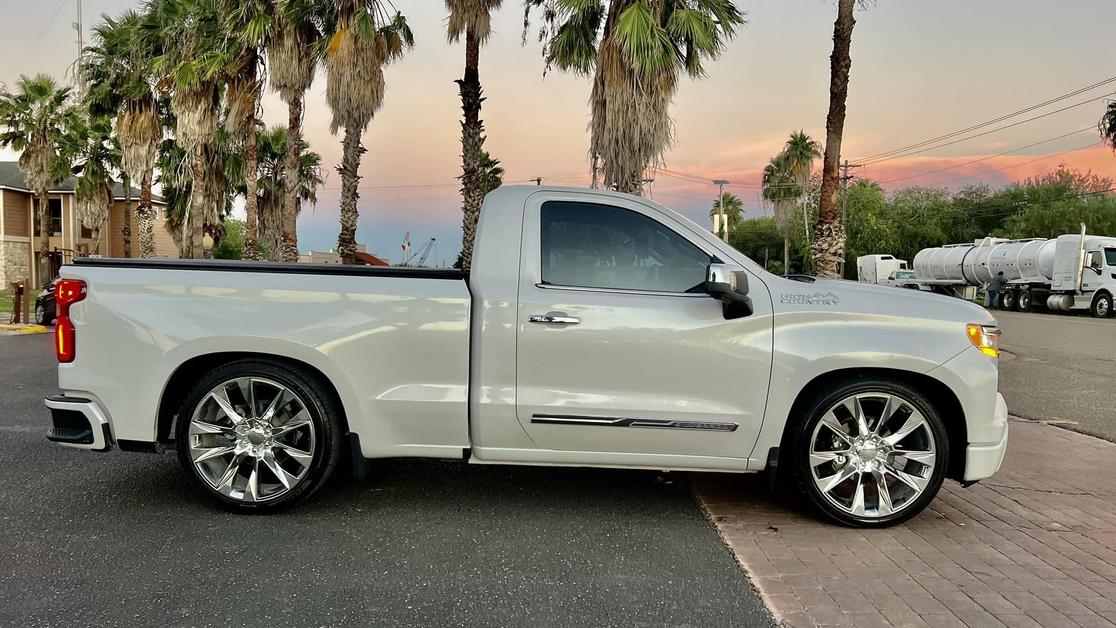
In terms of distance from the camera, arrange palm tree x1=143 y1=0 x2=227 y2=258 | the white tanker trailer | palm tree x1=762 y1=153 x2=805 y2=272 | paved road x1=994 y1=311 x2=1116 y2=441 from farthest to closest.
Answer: palm tree x1=762 y1=153 x2=805 y2=272, the white tanker trailer, palm tree x1=143 y1=0 x2=227 y2=258, paved road x1=994 y1=311 x2=1116 y2=441

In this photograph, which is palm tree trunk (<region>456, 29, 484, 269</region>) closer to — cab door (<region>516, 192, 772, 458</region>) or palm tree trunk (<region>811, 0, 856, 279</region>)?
palm tree trunk (<region>811, 0, 856, 279</region>)

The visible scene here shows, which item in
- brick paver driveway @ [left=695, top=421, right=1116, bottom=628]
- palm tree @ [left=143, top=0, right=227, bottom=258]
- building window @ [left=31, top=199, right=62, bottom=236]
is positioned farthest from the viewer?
building window @ [left=31, top=199, right=62, bottom=236]

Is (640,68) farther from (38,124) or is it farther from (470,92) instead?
(38,124)

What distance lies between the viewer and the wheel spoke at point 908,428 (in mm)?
4281

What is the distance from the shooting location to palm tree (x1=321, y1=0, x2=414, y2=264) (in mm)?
16125

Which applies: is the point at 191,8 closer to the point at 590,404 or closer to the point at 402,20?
the point at 402,20

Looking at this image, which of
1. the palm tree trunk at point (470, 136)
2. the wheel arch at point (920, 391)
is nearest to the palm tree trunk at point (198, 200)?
the palm tree trunk at point (470, 136)

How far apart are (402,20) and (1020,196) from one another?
65.7 m

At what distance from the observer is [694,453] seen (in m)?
4.24

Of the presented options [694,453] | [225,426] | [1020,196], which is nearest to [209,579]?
[225,426]

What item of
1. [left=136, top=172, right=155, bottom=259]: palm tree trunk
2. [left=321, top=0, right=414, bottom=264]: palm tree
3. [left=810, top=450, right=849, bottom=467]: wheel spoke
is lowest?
[left=810, top=450, right=849, bottom=467]: wheel spoke

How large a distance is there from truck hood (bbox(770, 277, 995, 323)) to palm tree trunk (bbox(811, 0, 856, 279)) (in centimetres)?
636

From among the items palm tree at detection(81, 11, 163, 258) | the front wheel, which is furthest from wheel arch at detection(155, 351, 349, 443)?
Result: the front wheel

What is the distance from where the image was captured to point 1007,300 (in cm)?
3488
